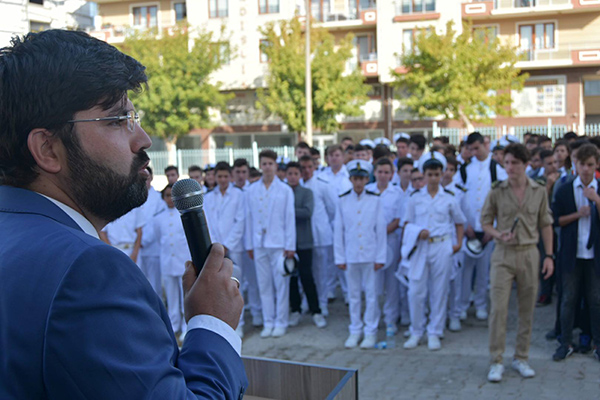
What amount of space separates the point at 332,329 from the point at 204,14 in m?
31.6

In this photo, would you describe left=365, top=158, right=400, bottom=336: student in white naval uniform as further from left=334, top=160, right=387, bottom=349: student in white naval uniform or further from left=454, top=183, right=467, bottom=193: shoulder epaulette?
left=454, top=183, right=467, bottom=193: shoulder epaulette

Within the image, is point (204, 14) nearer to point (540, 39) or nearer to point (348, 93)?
point (348, 93)

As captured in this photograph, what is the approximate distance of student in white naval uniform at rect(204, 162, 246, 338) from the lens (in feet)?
27.0

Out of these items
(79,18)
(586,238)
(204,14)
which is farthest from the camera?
(204,14)

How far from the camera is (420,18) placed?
32.3 metres

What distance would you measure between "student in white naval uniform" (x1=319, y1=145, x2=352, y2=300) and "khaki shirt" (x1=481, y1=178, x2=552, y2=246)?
3.44 m

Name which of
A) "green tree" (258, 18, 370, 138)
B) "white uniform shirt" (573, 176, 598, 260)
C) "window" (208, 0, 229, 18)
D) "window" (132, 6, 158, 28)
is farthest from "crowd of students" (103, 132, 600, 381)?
"window" (132, 6, 158, 28)

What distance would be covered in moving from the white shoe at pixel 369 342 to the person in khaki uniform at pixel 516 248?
1.66 meters

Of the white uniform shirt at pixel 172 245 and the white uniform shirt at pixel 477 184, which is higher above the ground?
the white uniform shirt at pixel 477 184

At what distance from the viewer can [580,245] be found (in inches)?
245

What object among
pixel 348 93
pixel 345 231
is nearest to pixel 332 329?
pixel 345 231

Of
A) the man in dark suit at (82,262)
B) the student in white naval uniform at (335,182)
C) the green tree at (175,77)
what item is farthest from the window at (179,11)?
the man in dark suit at (82,262)

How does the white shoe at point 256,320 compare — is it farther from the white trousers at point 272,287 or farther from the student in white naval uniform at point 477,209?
the student in white naval uniform at point 477,209

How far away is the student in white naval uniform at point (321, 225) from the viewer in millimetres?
8844
